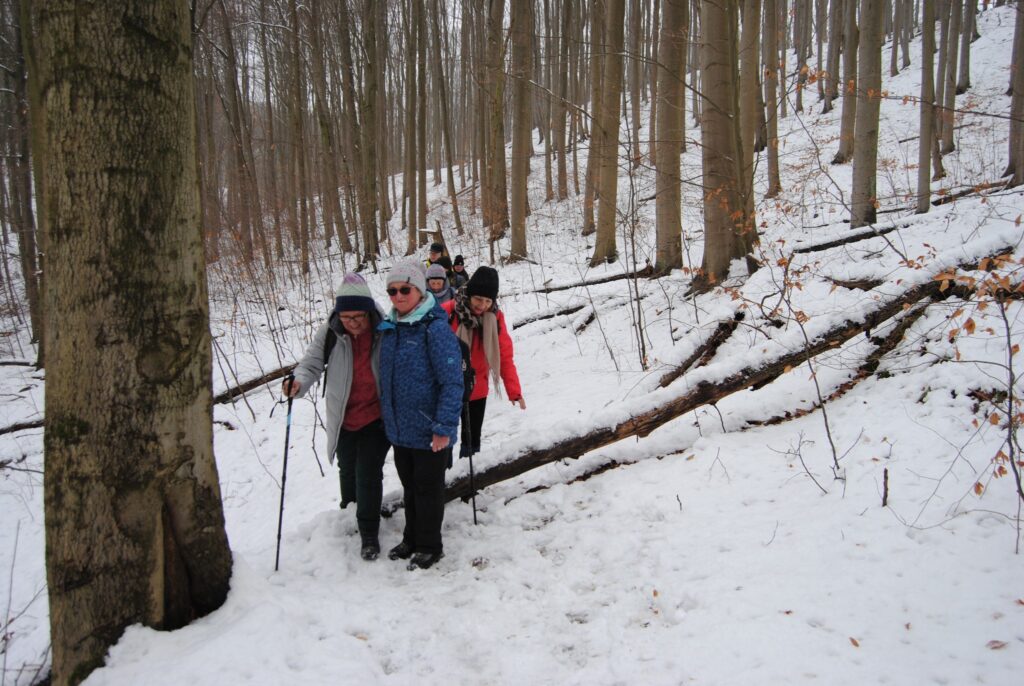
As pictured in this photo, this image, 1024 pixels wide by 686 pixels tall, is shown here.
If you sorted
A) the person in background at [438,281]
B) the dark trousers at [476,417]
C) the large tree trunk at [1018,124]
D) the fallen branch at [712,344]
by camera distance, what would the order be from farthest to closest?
1. the large tree trunk at [1018,124]
2. the person in background at [438,281]
3. the fallen branch at [712,344]
4. the dark trousers at [476,417]

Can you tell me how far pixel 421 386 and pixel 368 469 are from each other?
2.38 feet

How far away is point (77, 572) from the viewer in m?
2.07

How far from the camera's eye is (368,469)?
11.5 ft

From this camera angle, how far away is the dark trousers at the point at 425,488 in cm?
337

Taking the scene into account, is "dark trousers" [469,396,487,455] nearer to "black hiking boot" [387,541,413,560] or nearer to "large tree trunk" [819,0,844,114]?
"black hiking boot" [387,541,413,560]

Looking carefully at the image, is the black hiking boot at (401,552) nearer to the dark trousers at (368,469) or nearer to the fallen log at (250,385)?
the dark trousers at (368,469)

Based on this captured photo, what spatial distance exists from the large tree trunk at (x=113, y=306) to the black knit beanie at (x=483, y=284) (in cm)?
256

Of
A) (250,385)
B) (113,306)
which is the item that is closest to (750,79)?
(250,385)

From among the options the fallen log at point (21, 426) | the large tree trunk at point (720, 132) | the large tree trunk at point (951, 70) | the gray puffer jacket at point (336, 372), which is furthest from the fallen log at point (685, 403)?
the large tree trunk at point (951, 70)

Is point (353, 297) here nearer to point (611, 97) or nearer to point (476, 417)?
point (476, 417)

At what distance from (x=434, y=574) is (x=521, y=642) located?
2.77 feet

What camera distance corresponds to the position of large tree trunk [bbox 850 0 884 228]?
9.62 meters

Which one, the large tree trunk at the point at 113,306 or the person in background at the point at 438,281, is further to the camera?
the person in background at the point at 438,281

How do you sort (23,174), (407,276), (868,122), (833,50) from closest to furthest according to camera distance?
(407,276)
(868,122)
(23,174)
(833,50)
